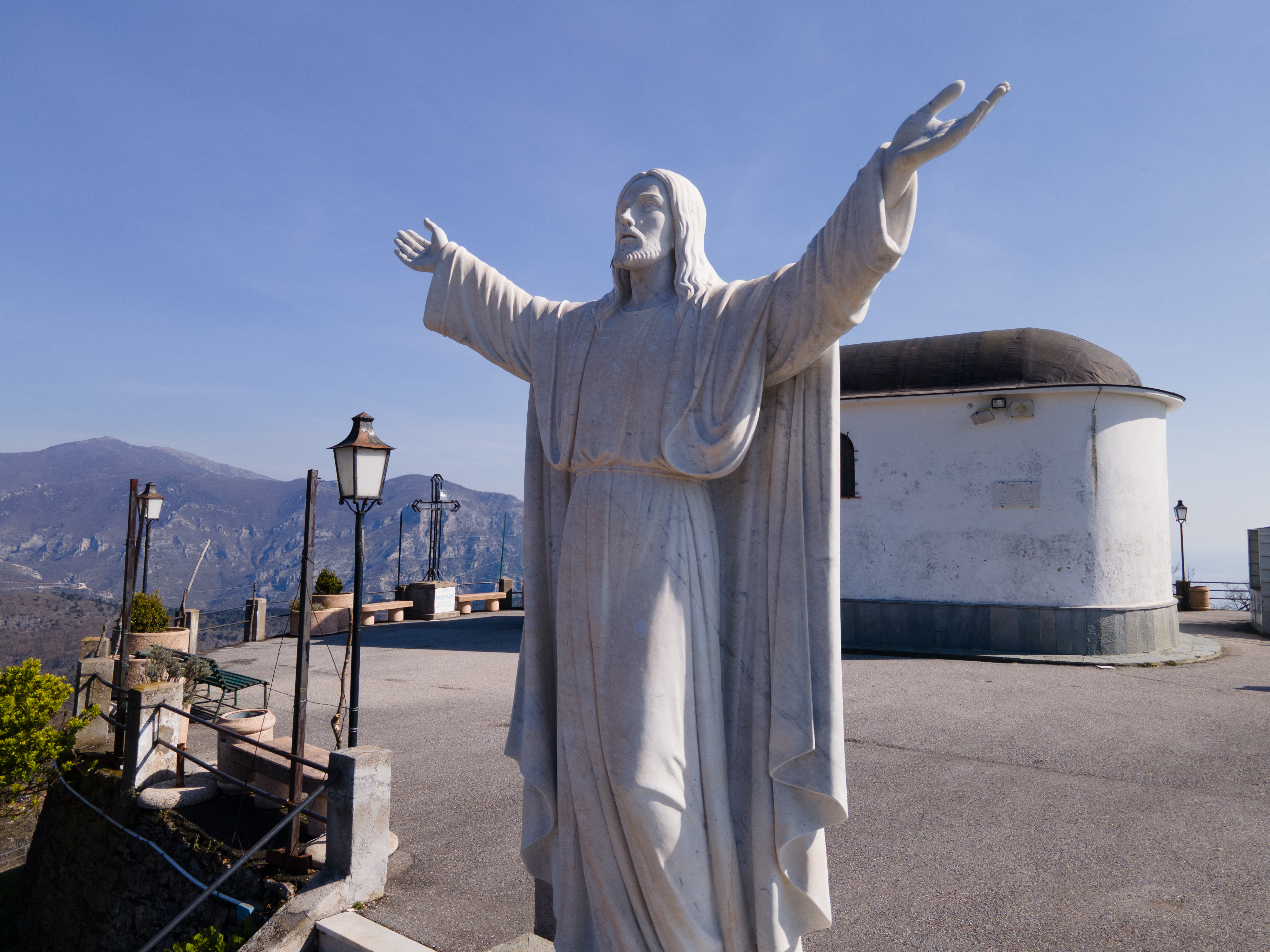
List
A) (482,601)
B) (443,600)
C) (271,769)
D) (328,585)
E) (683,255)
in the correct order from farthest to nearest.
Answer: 1. (482,601)
2. (443,600)
3. (328,585)
4. (271,769)
5. (683,255)

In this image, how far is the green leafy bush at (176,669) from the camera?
8.21 metres

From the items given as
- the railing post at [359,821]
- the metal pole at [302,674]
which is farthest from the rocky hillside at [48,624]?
the railing post at [359,821]

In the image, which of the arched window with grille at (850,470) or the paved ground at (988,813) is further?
the arched window with grille at (850,470)

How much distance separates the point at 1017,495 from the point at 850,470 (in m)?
2.89

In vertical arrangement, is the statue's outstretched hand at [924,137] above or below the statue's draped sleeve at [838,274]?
above

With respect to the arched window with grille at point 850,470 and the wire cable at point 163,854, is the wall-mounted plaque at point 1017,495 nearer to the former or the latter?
the arched window with grille at point 850,470

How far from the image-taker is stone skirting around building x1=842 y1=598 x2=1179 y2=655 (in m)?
13.1

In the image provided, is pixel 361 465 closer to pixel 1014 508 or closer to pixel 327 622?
pixel 1014 508

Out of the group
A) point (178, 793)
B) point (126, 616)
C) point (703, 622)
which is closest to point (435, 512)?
point (126, 616)

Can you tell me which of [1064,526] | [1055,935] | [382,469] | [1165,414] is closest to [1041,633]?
[1064,526]

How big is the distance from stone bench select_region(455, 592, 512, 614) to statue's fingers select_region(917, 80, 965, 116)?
2002 centimetres

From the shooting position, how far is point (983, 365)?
14125mm

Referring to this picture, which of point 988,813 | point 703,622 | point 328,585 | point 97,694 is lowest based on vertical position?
point 988,813

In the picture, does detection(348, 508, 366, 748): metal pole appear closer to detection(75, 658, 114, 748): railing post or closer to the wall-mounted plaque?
detection(75, 658, 114, 748): railing post
